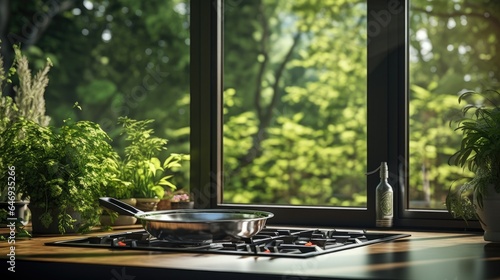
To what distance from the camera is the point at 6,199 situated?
2.78 metres

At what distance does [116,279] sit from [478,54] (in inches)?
256

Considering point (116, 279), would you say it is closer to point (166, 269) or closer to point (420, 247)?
point (166, 269)

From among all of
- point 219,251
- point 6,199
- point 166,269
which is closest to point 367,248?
point 219,251

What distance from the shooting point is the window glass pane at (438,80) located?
7684 mm

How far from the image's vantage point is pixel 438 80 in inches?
325

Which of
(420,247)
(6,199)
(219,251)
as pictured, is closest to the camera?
(219,251)

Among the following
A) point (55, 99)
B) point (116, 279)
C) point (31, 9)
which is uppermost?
point (31, 9)

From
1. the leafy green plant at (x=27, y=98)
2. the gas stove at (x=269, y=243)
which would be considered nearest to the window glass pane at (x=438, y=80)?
the leafy green plant at (x=27, y=98)

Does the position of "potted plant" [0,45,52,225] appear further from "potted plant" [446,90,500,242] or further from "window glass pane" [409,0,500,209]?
"window glass pane" [409,0,500,209]

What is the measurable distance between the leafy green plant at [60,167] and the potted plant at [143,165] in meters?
0.21

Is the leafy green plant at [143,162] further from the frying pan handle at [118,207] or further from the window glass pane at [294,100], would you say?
A: the window glass pane at [294,100]

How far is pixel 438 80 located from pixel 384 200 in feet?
19.7

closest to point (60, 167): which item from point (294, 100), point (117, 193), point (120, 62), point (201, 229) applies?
point (117, 193)

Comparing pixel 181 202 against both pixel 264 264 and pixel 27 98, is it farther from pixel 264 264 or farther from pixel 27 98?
pixel 264 264
